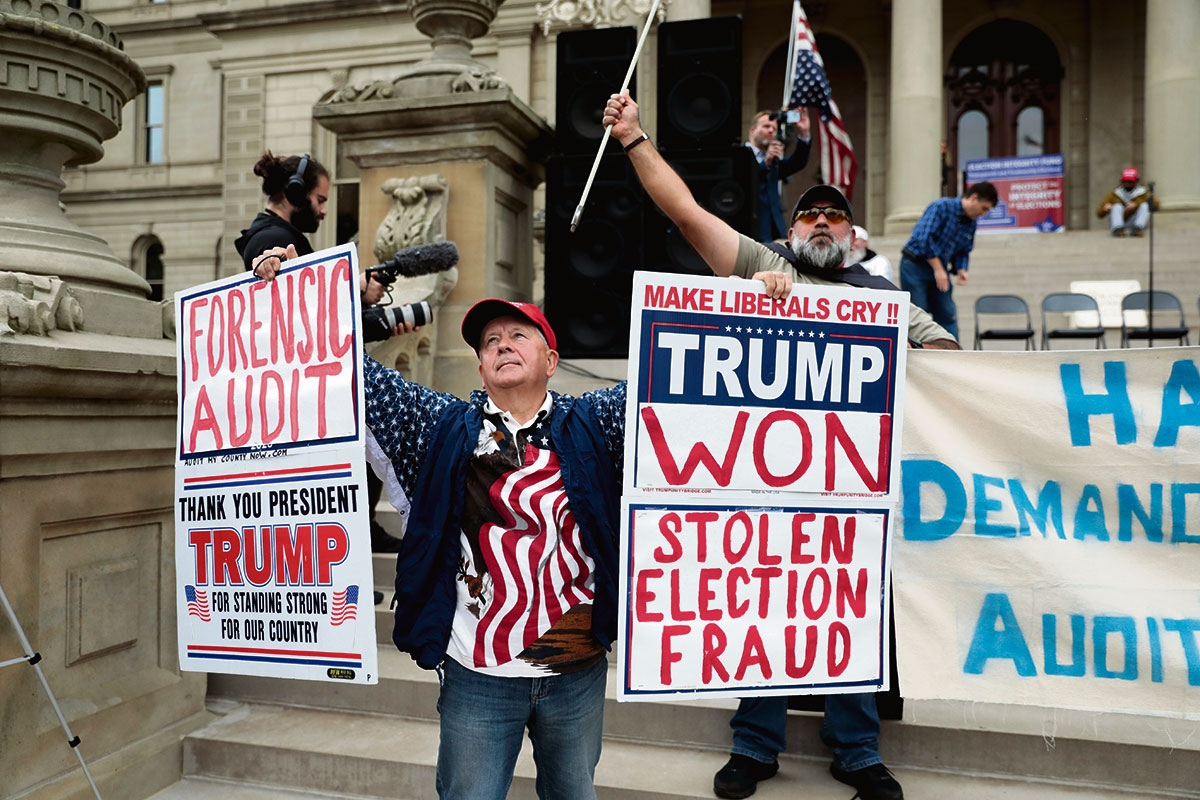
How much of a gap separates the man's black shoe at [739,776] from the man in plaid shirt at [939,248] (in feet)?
18.5

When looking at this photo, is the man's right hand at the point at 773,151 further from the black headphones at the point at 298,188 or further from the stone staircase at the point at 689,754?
the stone staircase at the point at 689,754

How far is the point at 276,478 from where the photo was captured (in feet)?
9.34

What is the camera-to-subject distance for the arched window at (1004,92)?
25.0m

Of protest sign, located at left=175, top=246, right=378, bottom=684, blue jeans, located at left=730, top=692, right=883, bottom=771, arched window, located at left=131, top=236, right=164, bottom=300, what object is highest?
arched window, located at left=131, top=236, right=164, bottom=300

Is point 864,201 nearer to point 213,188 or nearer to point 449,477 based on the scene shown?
point 213,188

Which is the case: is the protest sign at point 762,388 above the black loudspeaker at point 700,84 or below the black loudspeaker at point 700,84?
below

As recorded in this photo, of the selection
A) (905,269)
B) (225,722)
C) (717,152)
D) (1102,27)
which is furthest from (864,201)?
(225,722)

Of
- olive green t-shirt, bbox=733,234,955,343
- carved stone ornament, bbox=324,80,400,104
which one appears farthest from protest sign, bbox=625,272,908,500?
carved stone ornament, bbox=324,80,400,104

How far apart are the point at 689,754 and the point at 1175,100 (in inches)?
818

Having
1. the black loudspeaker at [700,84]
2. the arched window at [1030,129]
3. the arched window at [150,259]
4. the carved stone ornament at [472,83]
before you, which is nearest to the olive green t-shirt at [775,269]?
the black loudspeaker at [700,84]

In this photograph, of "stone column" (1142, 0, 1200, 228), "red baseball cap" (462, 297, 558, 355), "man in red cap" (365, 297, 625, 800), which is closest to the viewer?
"man in red cap" (365, 297, 625, 800)

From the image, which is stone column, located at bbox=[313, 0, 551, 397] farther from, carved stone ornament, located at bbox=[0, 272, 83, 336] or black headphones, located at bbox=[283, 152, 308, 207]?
carved stone ornament, located at bbox=[0, 272, 83, 336]

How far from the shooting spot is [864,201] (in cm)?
2528

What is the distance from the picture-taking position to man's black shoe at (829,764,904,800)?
3.49m
